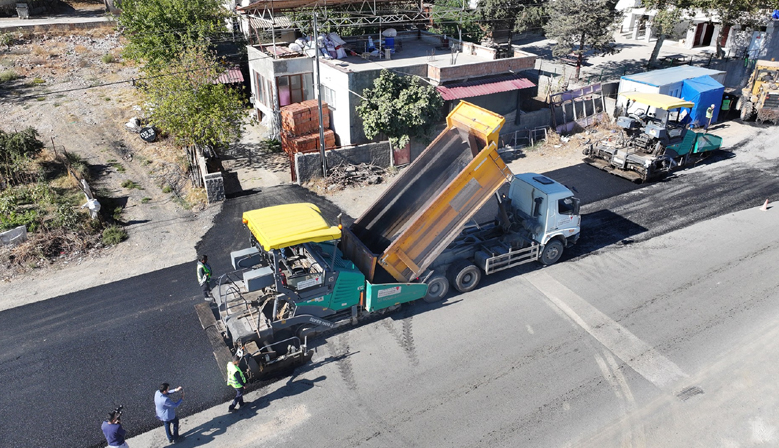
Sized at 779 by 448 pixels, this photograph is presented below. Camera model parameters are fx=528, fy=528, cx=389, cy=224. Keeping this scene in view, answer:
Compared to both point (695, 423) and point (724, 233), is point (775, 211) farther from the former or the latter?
point (695, 423)

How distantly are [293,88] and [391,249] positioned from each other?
14.7 m

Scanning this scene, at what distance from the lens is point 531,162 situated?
2247cm

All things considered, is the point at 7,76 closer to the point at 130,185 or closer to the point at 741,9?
the point at 130,185

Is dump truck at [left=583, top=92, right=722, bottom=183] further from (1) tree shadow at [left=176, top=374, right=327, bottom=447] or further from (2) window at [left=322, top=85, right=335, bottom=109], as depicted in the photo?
(1) tree shadow at [left=176, top=374, right=327, bottom=447]

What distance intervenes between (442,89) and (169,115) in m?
10.8

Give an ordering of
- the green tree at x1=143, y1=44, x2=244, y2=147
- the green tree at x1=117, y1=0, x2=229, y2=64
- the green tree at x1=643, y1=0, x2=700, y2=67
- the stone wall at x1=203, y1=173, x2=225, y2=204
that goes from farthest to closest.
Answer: the green tree at x1=643, y1=0, x2=700, y2=67 < the green tree at x1=117, y1=0, x2=229, y2=64 < the green tree at x1=143, y1=44, x2=244, y2=147 < the stone wall at x1=203, y1=173, x2=225, y2=204

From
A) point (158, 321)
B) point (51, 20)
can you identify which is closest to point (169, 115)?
point (158, 321)

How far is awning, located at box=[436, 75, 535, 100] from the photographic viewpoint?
21920mm

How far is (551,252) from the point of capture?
14.8 m

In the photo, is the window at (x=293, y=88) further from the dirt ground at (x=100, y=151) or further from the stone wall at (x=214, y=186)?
the stone wall at (x=214, y=186)

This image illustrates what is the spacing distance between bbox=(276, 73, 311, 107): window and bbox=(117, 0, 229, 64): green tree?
17.3 ft

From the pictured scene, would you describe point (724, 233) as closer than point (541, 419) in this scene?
No

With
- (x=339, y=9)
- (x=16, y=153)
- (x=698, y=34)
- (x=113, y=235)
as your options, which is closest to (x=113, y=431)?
(x=113, y=235)

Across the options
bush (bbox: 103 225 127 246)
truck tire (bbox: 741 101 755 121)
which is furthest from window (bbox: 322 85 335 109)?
truck tire (bbox: 741 101 755 121)
